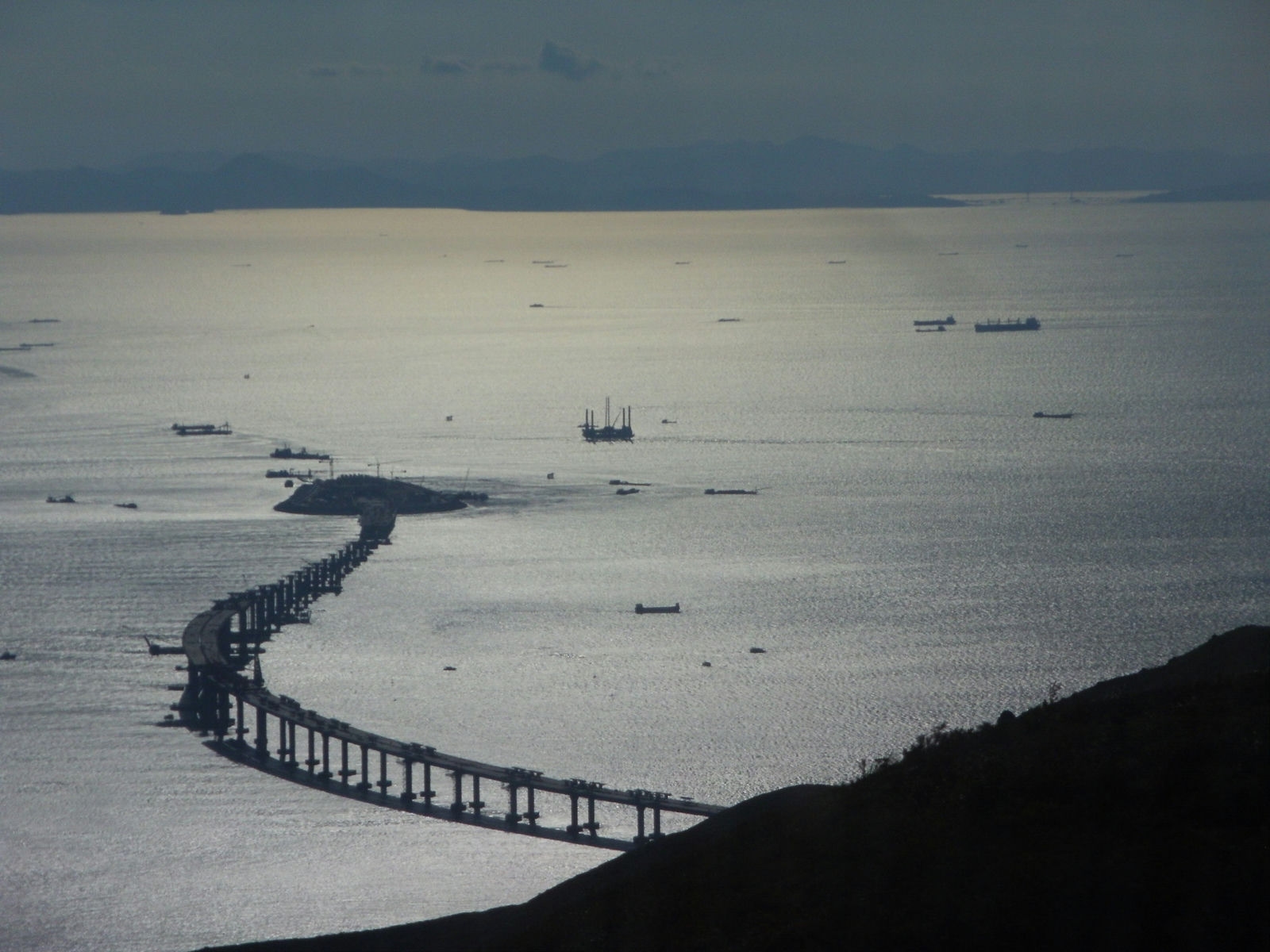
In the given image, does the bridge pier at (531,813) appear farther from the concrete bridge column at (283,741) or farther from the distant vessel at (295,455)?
the distant vessel at (295,455)

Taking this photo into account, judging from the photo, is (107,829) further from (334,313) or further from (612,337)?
(334,313)

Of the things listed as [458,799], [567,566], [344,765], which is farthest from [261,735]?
[567,566]

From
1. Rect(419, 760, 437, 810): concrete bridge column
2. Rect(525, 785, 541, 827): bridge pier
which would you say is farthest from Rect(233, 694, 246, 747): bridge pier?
Rect(525, 785, 541, 827): bridge pier

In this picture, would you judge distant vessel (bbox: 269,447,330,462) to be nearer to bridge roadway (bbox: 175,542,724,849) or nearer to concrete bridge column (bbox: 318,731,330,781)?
bridge roadway (bbox: 175,542,724,849)

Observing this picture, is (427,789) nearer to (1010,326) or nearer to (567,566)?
(567,566)

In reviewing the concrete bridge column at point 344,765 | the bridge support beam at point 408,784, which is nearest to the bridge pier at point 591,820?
the bridge support beam at point 408,784
